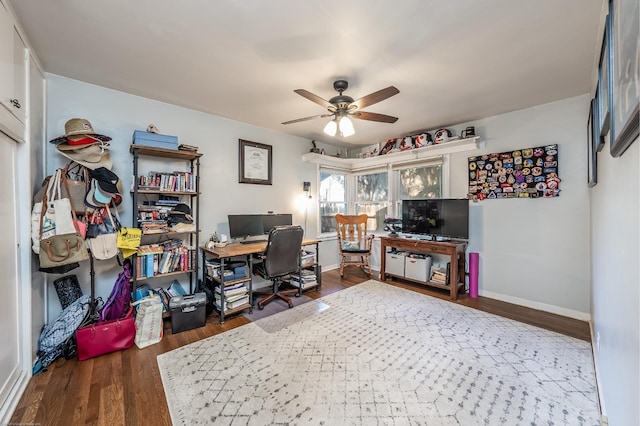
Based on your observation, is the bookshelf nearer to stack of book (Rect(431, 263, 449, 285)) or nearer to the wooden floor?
the wooden floor

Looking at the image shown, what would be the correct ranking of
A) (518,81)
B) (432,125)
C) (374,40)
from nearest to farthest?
1. (374,40)
2. (518,81)
3. (432,125)

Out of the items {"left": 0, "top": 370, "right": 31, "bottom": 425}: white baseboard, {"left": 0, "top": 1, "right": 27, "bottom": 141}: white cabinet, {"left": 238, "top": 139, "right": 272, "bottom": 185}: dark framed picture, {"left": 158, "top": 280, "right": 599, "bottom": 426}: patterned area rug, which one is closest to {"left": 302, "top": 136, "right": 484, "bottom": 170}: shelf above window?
{"left": 238, "top": 139, "right": 272, "bottom": 185}: dark framed picture

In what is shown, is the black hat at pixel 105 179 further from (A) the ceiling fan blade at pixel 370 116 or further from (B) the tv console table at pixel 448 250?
(B) the tv console table at pixel 448 250

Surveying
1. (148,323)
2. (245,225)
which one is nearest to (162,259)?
(148,323)

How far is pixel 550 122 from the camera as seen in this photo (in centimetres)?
293

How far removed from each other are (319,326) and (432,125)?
10.3ft

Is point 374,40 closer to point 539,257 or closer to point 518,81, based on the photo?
point 518,81

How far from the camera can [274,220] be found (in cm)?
375

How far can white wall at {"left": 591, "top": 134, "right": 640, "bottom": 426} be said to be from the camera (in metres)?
0.87

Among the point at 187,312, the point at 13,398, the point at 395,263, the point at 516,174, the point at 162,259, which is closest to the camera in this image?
the point at 13,398

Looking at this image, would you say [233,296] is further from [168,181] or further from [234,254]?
[168,181]

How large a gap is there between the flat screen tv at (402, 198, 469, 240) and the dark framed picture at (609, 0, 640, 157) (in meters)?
2.44

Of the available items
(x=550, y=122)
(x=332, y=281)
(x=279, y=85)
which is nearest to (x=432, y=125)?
(x=550, y=122)

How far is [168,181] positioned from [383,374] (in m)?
2.69
